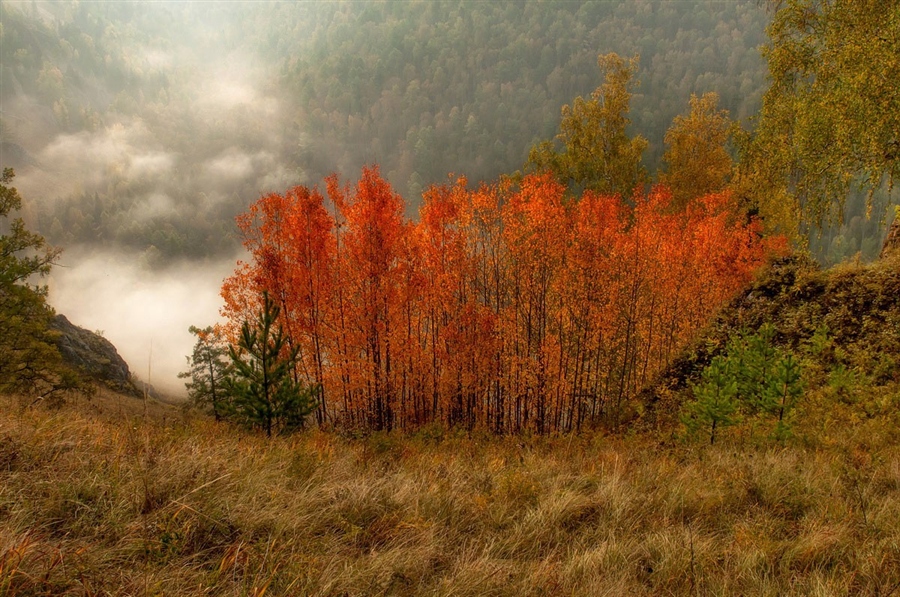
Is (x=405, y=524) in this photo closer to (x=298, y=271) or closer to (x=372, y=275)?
(x=372, y=275)

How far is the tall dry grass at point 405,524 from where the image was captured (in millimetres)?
3053

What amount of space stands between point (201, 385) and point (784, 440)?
159ft

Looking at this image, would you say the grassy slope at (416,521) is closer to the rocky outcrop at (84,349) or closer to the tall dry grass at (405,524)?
the tall dry grass at (405,524)

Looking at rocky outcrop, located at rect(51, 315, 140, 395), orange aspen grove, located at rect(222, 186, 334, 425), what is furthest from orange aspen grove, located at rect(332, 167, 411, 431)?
rocky outcrop, located at rect(51, 315, 140, 395)

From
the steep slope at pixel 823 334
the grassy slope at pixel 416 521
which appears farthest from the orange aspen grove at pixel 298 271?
the steep slope at pixel 823 334

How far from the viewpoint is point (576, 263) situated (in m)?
18.8

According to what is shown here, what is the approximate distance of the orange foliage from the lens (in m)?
18.5

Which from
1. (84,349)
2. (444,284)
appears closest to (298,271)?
(444,284)

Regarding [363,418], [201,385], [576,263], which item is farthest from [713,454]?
[201,385]

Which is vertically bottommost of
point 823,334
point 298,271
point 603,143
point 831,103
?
point 823,334

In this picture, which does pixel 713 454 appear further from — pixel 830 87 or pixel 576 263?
pixel 576 263

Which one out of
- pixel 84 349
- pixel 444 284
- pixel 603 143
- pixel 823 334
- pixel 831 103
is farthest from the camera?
pixel 84 349

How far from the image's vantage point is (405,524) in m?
4.14

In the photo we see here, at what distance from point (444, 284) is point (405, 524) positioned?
15026mm
